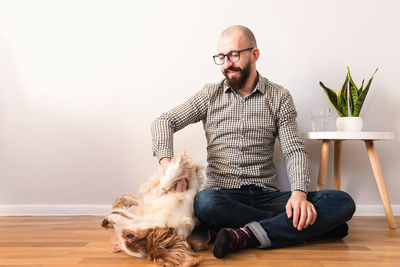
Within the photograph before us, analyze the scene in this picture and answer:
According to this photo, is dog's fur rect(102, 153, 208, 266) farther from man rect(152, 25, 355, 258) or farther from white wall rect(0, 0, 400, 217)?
white wall rect(0, 0, 400, 217)

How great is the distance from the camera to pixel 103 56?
1.81 metres

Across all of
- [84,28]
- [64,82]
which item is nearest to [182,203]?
[64,82]

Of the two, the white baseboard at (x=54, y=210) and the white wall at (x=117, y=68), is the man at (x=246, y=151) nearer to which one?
the white wall at (x=117, y=68)

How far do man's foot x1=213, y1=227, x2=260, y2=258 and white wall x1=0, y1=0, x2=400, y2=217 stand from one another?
71 centimetres

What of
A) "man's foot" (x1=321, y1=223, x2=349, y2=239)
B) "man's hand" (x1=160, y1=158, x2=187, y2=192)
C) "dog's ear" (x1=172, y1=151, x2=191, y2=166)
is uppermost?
"dog's ear" (x1=172, y1=151, x2=191, y2=166)

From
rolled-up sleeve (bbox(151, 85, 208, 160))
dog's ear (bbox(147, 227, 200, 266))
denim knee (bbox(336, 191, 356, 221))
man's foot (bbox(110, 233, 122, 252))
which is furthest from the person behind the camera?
rolled-up sleeve (bbox(151, 85, 208, 160))

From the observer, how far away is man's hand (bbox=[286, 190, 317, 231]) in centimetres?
117

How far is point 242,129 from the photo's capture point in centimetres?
145

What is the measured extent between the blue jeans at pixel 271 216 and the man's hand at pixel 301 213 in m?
0.03

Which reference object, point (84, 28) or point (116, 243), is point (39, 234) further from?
point (84, 28)

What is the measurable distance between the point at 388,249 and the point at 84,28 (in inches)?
68.9

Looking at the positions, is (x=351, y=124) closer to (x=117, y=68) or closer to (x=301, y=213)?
(x=301, y=213)

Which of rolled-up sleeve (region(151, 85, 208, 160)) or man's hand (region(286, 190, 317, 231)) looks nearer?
man's hand (region(286, 190, 317, 231))

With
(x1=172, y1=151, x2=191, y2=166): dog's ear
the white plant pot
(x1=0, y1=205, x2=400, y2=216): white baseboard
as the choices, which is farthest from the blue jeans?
(x1=0, y1=205, x2=400, y2=216): white baseboard
